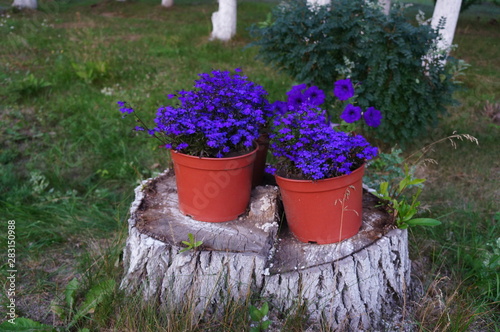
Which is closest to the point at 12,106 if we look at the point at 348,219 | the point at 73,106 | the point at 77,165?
the point at 73,106

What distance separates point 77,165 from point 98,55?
9.73 ft

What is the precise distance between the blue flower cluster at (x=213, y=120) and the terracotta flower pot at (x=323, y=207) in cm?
29

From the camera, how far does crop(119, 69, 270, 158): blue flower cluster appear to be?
210 centimetres

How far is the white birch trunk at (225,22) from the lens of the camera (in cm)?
837

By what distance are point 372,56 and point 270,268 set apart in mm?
2459

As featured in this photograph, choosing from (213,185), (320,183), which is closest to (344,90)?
(320,183)

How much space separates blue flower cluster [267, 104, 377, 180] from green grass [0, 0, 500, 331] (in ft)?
2.24

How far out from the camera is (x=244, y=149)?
225 centimetres

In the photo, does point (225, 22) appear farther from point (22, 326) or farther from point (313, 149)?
point (22, 326)

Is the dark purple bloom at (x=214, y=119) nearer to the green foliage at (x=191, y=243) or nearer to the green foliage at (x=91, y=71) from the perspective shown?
the green foliage at (x=191, y=243)

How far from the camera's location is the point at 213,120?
2.20 m

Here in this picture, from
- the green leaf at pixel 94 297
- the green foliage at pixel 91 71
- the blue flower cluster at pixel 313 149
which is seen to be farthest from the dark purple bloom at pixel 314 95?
the green foliage at pixel 91 71

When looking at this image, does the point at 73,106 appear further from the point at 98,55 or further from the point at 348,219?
the point at 348,219

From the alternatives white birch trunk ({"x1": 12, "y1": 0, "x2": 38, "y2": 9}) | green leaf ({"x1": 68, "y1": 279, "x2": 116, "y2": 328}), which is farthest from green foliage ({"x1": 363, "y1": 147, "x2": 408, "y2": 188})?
white birch trunk ({"x1": 12, "y1": 0, "x2": 38, "y2": 9})
